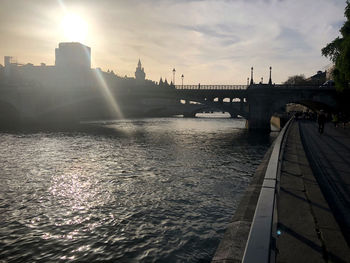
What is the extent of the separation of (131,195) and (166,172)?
172 inches

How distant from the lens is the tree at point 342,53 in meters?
23.3

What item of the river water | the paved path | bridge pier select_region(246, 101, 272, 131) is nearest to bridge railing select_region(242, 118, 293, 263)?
the paved path

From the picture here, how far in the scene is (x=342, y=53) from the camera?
24172 millimetres

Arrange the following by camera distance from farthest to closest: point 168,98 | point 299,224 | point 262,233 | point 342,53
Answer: point 168,98, point 342,53, point 299,224, point 262,233

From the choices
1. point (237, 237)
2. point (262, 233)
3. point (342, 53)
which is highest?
Result: point (342, 53)

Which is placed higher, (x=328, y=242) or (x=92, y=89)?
(x=92, y=89)

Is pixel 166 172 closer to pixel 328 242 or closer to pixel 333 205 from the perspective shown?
pixel 333 205

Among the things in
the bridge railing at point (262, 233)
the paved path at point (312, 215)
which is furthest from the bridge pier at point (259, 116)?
the bridge railing at point (262, 233)

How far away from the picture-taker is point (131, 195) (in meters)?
11.3

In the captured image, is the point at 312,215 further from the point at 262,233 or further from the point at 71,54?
the point at 71,54

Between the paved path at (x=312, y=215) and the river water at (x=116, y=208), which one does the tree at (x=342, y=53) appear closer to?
the river water at (x=116, y=208)

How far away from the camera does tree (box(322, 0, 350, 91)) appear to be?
2334cm

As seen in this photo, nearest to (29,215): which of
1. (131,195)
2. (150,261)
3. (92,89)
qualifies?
(131,195)

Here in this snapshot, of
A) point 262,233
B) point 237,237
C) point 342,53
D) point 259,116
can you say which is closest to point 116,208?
Result: point 237,237
